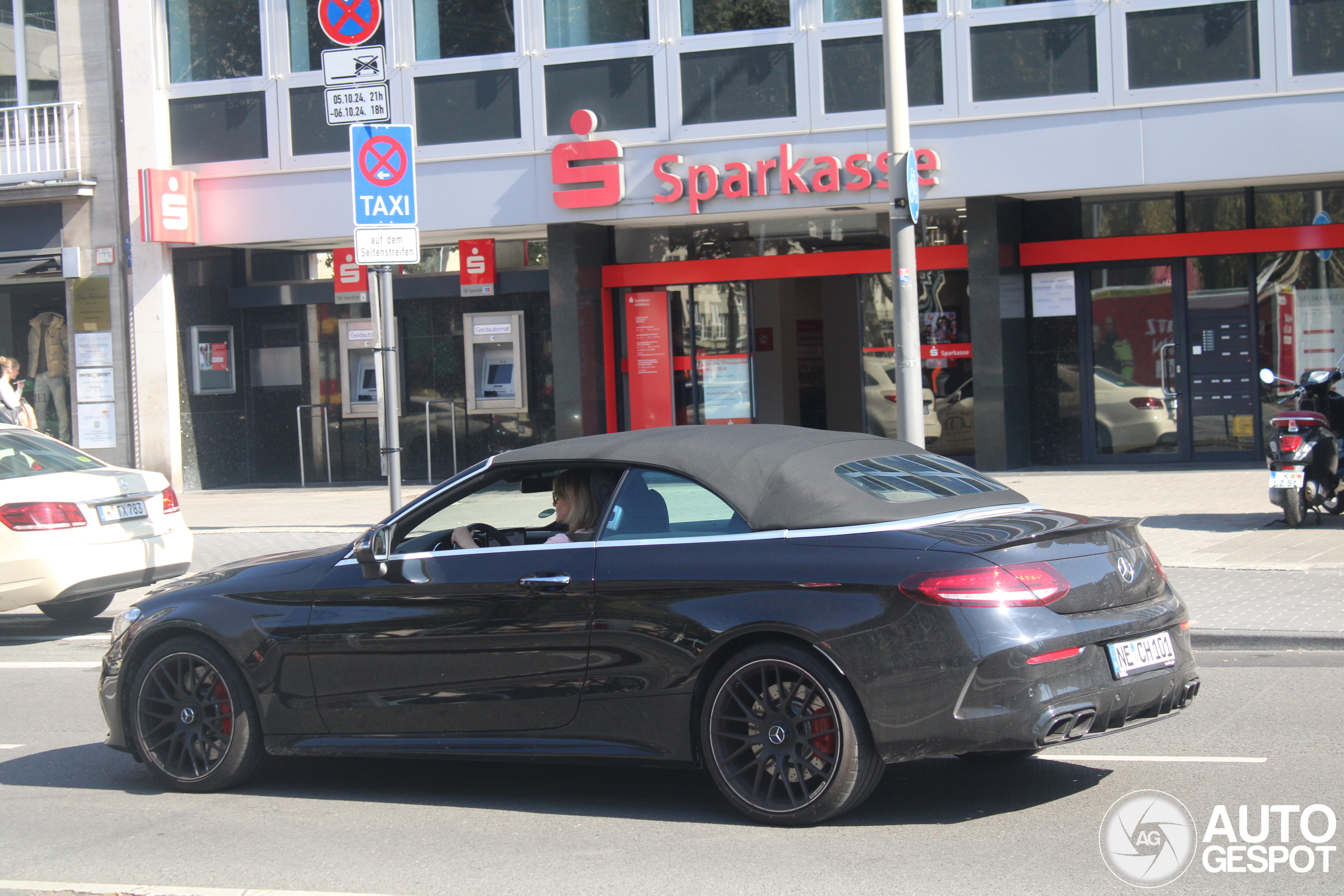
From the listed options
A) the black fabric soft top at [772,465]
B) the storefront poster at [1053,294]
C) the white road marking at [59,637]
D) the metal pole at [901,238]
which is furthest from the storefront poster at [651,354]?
the black fabric soft top at [772,465]

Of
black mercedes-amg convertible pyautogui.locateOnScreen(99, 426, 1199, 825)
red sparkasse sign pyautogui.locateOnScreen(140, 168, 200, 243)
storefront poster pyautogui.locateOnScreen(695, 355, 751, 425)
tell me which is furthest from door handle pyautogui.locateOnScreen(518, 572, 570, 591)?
red sparkasse sign pyautogui.locateOnScreen(140, 168, 200, 243)

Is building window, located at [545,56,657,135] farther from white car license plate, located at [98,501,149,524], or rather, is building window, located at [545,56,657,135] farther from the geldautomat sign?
white car license plate, located at [98,501,149,524]

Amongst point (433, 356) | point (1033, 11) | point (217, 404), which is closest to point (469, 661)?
point (1033, 11)

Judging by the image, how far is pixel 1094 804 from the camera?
526 cm

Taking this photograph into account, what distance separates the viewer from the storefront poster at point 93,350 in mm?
20203

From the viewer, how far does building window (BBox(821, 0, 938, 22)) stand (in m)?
16.8

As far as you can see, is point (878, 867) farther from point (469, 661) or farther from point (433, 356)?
point (433, 356)

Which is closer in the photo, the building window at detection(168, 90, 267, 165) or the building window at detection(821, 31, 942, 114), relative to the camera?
the building window at detection(821, 31, 942, 114)

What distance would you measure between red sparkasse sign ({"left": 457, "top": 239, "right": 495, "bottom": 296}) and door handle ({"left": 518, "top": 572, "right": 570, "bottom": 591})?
14.7 metres

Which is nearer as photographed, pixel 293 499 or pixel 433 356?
pixel 293 499

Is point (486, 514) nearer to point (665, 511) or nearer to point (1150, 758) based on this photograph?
point (665, 511)

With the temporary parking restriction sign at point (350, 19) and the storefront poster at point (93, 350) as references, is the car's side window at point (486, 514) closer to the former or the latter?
the temporary parking restriction sign at point (350, 19)

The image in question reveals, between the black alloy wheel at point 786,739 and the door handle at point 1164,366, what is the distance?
1344 cm

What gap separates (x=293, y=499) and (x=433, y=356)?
302 centimetres
